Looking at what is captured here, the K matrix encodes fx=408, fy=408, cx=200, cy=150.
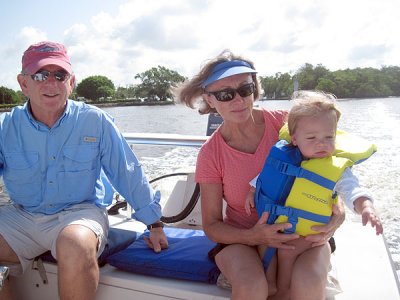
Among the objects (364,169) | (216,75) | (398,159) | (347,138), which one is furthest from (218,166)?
(398,159)

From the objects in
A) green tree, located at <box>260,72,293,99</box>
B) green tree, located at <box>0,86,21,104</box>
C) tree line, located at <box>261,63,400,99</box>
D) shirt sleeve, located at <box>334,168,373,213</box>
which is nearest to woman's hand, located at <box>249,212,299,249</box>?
shirt sleeve, located at <box>334,168,373,213</box>

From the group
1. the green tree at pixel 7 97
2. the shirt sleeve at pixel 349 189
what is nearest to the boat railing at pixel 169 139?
the shirt sleeve at pixel 349 189

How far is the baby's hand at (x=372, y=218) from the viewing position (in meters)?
1.34

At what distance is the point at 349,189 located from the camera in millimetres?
1512

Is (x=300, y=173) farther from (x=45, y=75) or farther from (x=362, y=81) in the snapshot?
(x=362, y=81)

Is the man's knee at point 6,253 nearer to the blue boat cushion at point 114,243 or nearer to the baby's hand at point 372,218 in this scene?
the blue boat cushion at point 114,243

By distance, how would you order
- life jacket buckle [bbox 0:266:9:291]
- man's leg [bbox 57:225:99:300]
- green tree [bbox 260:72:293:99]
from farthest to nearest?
green tree [bbox 260:72:293:99]
life jacket buckle [bbox 0:266:9:291]
man's leg [bbox 57:225:99:300]

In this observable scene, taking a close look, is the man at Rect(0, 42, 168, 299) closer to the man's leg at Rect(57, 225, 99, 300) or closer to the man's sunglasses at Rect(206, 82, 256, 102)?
the man's leg at Rect(57, 225, 99, 300)

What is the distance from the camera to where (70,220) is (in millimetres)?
1865

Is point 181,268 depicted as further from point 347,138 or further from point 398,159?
point 398,159

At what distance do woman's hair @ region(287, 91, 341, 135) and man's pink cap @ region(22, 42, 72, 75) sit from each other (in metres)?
1.12

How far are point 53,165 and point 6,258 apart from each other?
475 millimetres

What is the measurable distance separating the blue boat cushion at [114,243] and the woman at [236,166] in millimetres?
538

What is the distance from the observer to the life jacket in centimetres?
153
